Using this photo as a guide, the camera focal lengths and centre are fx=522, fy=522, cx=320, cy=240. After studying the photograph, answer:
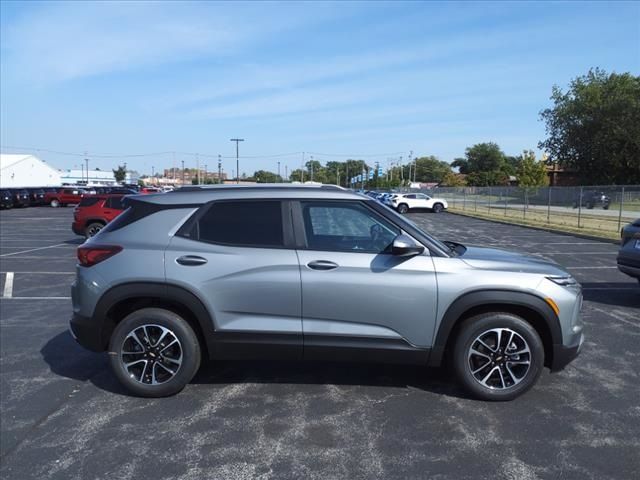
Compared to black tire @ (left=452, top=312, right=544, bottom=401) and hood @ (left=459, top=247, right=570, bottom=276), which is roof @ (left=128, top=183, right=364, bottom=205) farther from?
black tire @ (left=452, top=312, right=544, bottom=401)

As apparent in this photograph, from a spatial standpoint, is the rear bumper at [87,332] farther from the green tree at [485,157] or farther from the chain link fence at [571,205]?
the green tree at [485,157]

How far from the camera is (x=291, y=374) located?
4.81m

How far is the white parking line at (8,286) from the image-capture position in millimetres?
8577

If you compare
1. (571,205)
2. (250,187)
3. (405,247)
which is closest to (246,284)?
(250,187)

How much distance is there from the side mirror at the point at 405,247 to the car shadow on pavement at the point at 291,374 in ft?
4.09

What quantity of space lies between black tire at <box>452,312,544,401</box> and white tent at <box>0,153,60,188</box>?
96.2m

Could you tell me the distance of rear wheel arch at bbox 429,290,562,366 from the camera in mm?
4031

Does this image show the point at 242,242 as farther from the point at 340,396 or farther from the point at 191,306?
the point at 340,396

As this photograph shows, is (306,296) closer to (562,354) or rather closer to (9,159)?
A: (562,354)

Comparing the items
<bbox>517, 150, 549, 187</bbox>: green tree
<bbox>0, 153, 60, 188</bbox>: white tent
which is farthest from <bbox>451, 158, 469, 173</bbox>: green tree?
<bbox>0, 153, 60, 188</bbox>: white tent

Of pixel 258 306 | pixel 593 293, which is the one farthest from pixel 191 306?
pixel 593 293

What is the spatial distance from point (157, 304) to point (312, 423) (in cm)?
163

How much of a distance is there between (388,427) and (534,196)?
31.8 meters

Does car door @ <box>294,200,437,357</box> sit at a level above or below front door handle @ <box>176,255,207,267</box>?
below
